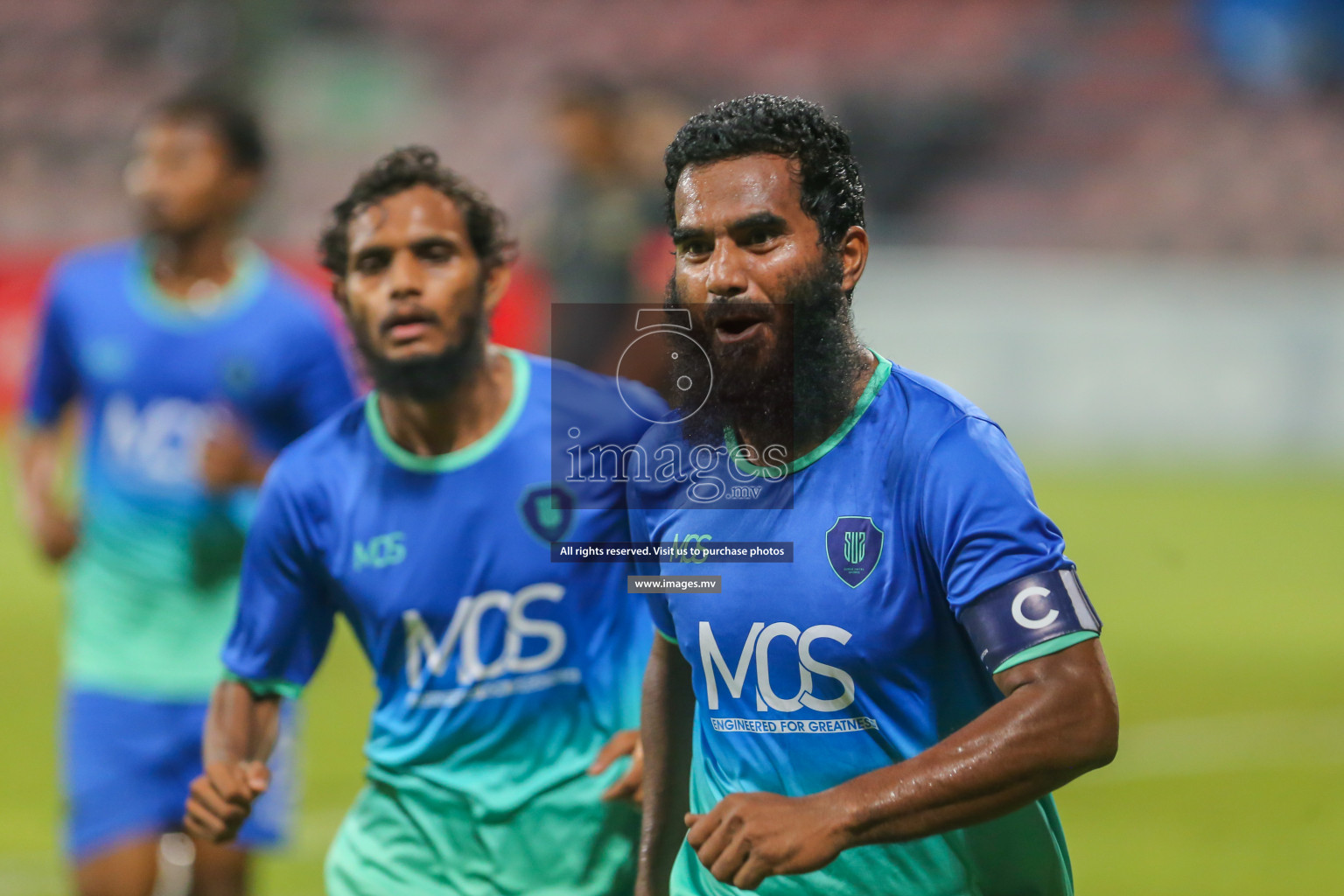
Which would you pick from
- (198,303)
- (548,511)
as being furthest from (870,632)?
(198,303)

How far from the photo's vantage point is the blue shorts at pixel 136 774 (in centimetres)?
532

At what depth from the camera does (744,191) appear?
282 centimetres

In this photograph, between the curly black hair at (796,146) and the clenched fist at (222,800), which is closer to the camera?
the curly black hair at (796,146)

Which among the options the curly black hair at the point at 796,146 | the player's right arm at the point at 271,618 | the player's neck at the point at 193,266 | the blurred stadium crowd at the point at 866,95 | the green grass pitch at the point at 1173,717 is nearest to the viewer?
the curly black hair at the point at 796,146

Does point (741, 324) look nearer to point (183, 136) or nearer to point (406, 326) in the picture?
point (406, 326)

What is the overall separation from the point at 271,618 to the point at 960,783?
1883 mm

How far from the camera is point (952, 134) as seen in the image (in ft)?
89.0

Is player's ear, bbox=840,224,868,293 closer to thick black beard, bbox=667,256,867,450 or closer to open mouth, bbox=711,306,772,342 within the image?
thick black beard, bbox=667,256,867,450

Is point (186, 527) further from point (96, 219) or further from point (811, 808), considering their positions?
point (96, 219)

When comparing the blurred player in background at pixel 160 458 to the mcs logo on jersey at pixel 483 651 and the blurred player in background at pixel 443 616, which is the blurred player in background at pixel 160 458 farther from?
the mcs logo on jersey at pixel 483 651

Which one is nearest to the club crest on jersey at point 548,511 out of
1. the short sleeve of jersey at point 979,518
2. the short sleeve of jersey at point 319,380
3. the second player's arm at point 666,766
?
the second player's arm at point 666,766

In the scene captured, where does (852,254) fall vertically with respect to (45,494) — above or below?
below

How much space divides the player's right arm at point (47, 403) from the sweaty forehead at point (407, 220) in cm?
231

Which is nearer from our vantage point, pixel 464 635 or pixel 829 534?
pixel 829 534
